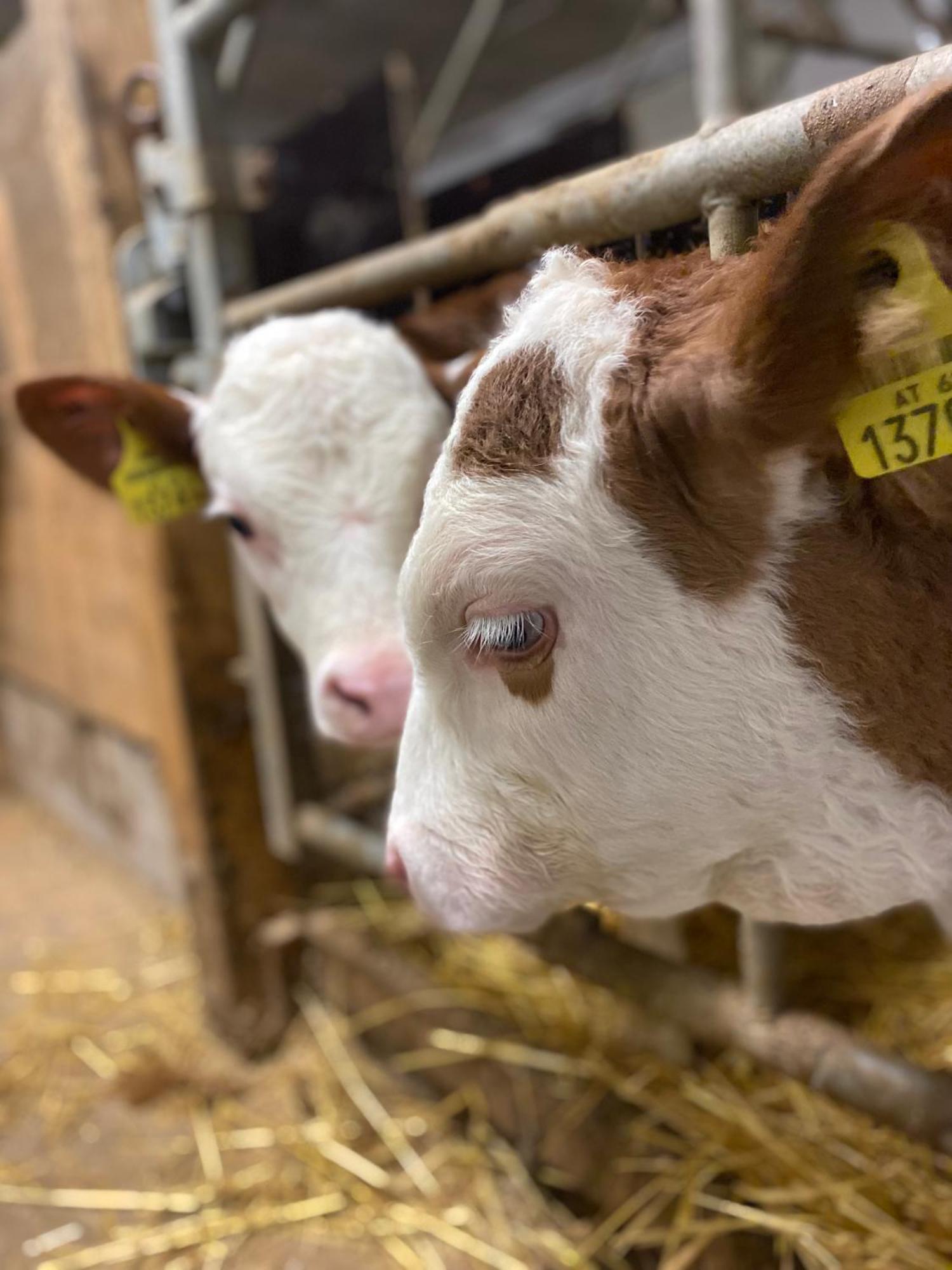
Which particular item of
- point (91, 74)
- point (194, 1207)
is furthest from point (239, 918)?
point (91, 74)

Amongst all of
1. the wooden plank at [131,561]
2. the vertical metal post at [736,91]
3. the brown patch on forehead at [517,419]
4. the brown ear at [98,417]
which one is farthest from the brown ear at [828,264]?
the wooden plank at [131,561]

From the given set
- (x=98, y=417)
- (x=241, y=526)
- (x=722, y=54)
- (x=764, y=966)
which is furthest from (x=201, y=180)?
(x=764, y=966)

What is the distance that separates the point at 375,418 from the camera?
1225 millimetres

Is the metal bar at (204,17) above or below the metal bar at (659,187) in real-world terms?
above

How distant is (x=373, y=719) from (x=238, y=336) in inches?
25.3

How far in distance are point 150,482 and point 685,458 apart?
110 cm

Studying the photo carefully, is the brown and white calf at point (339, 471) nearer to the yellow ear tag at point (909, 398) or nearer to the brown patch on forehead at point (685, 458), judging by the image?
the brown patch on forehead at point (685, 458)

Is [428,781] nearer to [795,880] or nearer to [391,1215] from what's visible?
[795,880]

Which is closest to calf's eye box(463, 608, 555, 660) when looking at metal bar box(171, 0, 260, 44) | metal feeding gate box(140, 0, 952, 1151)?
metal feeding gate box(140, 0, 952, 1151)

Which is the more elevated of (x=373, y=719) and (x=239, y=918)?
(x=373, y=719)

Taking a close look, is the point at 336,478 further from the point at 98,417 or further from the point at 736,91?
the point at 736,91

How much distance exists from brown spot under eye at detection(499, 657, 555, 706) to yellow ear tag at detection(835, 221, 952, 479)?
0.83 ft

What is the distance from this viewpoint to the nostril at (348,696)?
45.4 inches

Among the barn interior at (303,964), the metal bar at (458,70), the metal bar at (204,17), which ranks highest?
the metal bar at (458,70)
